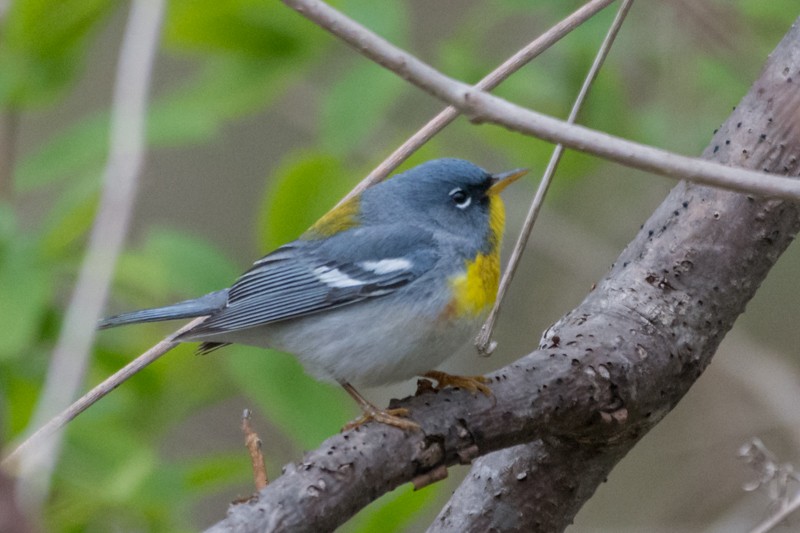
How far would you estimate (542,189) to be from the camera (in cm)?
236

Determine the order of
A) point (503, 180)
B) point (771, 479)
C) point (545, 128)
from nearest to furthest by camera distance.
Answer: point (545, 128) → point (771, 479) → point (503, 180)

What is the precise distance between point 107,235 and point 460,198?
1.85 m

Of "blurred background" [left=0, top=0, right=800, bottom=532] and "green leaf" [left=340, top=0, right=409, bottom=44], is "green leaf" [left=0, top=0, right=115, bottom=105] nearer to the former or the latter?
"blurred background" [left=0, top=0, right=800, bottom=532]

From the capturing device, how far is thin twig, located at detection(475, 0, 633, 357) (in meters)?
2.22

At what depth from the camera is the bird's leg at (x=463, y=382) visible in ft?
7.02

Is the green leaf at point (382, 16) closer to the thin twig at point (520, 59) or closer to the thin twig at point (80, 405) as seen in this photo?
the thin twig at point (520, 59)

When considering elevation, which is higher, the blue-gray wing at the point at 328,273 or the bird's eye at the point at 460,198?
the bird's eye at the point at 460,198

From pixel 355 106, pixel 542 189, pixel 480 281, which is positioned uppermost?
pixel 355 106

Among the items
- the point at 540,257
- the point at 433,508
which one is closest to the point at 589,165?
the point at 540,257

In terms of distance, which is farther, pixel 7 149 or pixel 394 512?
pixel 7 149

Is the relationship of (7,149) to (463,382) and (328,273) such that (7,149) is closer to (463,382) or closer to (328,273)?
(328,273)

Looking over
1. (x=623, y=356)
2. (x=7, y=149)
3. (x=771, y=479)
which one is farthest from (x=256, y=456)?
(x=7, y=149)

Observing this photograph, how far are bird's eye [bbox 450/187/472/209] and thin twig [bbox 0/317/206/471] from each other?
1023 mm

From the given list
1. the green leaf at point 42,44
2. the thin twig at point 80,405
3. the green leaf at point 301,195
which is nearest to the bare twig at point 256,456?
the thin twig at point 80,405
